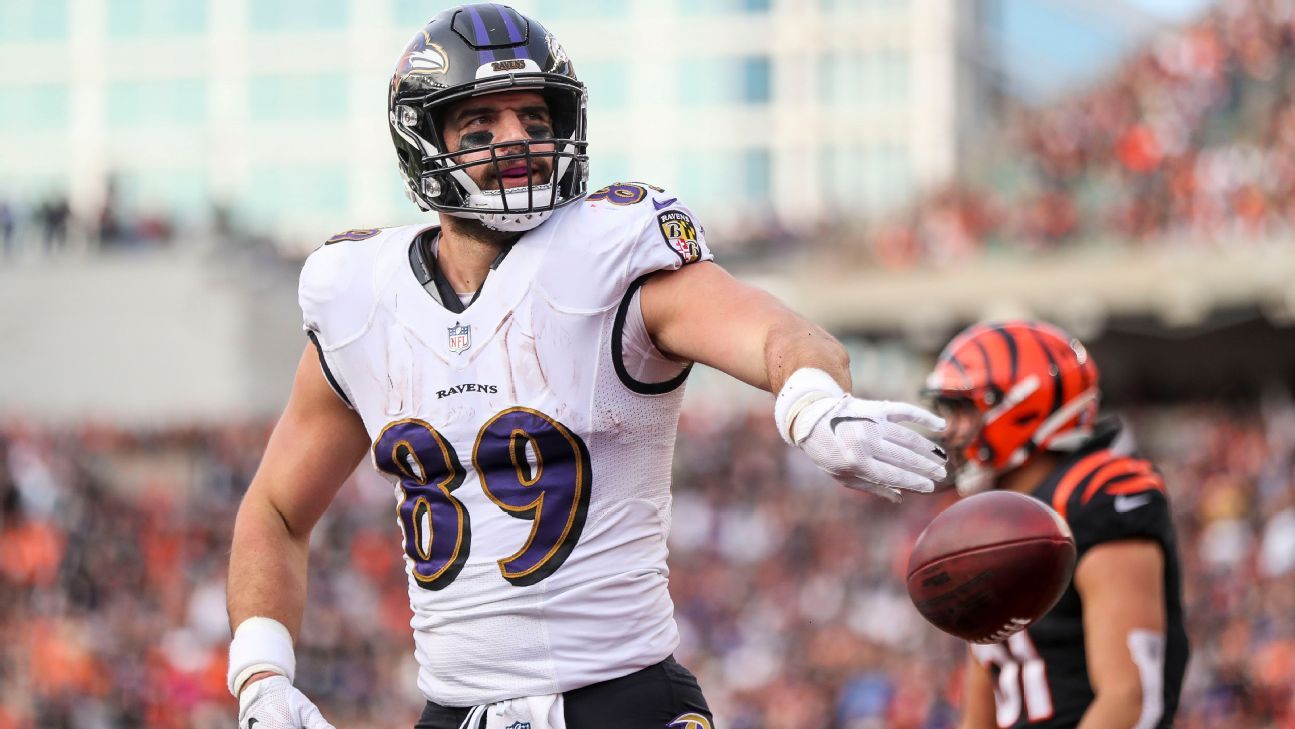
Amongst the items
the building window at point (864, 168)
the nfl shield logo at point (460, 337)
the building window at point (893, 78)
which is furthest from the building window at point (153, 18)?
the nfl shield logo at point (460, 337)

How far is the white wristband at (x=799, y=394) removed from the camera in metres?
2.86

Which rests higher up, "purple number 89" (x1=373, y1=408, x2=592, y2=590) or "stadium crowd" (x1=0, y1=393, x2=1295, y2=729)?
"purple number 89" (x1=373, y1=408, x2=592, y2=590)

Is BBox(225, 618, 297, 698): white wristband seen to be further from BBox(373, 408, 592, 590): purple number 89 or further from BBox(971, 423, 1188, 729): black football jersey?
BBox(971, 423, 1188, 729): black football jersey

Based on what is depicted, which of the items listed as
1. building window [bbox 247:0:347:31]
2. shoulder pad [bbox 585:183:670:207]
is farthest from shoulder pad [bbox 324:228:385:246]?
building window [bbox 247:0:347:31]

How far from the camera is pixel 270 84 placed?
1991 inches

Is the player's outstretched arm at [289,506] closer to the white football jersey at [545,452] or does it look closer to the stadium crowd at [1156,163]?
the white football jersey at [545,452]

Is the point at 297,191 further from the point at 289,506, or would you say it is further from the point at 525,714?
the point at 525,714

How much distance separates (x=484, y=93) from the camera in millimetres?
3473

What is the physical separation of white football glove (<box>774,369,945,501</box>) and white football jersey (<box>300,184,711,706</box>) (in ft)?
1.93

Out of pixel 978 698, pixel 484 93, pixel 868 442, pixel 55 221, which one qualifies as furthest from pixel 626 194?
pixel 55 221

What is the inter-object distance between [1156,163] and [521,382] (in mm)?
15749

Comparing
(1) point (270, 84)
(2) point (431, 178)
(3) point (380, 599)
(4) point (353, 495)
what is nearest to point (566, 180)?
(2) point (431, 178)

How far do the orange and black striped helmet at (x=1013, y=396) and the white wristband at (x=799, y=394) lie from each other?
178 cm

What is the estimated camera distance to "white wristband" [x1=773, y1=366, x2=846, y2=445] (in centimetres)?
286
